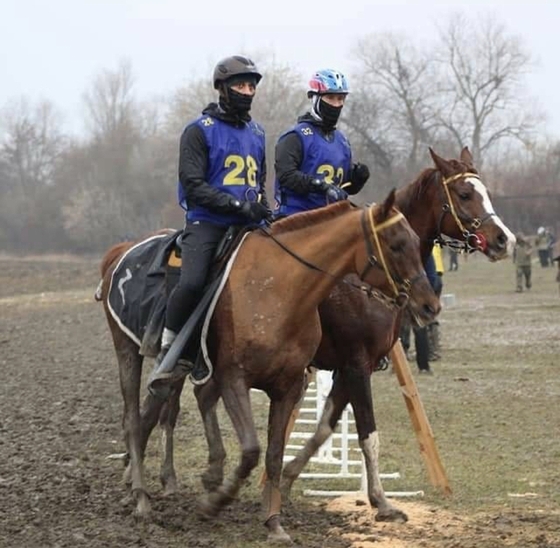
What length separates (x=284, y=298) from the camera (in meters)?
7.75

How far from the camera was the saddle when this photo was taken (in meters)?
8.45

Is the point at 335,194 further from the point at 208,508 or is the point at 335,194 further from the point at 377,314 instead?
the point at 208,508

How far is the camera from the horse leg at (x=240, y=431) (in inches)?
298

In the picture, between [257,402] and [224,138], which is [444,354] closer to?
[257,402]

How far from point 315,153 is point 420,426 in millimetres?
2370

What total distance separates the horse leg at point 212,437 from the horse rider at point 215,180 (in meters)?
0.90

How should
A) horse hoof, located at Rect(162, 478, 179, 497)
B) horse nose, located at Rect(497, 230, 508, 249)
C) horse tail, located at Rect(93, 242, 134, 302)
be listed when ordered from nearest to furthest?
1. horse nose, located at Rect(497, 230, 508, 249)
2. horse hoof, located at Rect(162, 478, 179, 497)
3. horse tail, located at Rect(93, 242, 134, 302)

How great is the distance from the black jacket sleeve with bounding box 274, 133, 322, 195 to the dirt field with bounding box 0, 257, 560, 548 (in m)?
2.44

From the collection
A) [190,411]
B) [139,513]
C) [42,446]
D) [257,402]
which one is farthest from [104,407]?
[139,513]

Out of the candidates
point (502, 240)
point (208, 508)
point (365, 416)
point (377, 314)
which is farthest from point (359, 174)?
point (208, 508)

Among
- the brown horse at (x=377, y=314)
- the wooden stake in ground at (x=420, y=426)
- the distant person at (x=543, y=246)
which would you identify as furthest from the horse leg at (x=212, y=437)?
the distant person at (x=543, y=246)

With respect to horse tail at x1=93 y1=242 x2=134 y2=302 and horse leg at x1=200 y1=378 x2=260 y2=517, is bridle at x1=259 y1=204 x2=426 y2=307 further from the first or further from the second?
horse tail at x1=93 y1=242 x2=134 y2=302

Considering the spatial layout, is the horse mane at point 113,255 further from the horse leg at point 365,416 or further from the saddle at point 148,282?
the horse leg at point 365,416

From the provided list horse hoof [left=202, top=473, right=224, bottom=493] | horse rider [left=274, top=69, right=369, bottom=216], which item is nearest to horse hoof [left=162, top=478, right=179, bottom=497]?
horse hoof [left=202, top=473, right=224, bottom=493]
